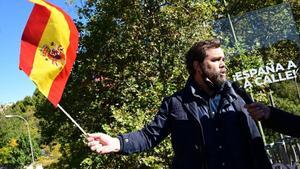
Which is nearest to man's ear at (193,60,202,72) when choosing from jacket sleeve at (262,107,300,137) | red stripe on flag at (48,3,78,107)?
jacket sleeve at (262,107,300,137)

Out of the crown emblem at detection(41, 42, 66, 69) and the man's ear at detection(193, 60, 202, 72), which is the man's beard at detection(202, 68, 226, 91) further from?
the crown emblem at detection(41, 42, 66, 69)

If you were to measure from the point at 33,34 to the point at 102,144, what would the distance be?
1293 millimetres

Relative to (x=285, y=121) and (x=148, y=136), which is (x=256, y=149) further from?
(x=148, y=136)

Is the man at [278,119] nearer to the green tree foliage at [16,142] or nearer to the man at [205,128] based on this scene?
the man at [205,128]

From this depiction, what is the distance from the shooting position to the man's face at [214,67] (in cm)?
311

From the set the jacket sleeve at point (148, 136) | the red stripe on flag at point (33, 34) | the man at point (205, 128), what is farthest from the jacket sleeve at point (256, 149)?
the red stripe on flag at point (33, 34)

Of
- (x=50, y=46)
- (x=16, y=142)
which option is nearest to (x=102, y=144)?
(x=50, y=46)

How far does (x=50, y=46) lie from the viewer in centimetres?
401

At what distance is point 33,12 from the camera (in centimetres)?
410

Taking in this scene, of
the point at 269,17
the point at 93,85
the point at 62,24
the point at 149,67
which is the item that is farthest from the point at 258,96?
the point at 269,17

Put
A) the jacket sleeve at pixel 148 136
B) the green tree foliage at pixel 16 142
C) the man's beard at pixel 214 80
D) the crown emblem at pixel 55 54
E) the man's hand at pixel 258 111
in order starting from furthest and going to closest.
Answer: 1. the green tree foliage at pixel 16 142
2. the crown emblem at pixel 55 54
3. the jacket sleeve at pixel 148 136
4. the man's beard at pixel 214 80
5. the man's hand at pixel 258 111

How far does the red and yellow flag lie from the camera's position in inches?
155

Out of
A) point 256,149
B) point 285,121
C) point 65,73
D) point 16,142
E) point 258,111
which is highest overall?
point 65,73

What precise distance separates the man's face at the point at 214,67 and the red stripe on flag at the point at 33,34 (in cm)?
144
